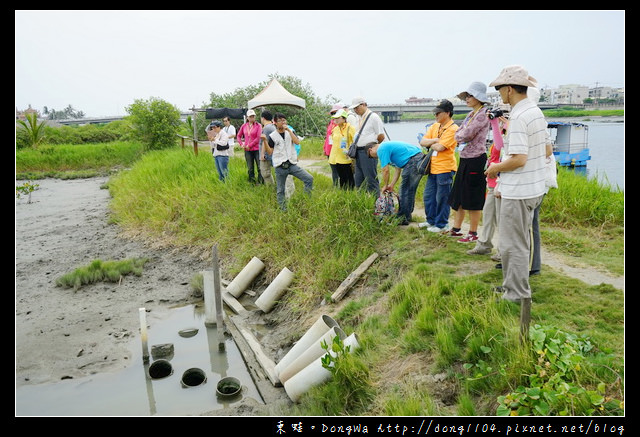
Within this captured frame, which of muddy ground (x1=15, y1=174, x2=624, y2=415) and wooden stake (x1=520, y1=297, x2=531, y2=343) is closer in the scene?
wooden stake (x1=520, y1=297, x2=531, y2=343)

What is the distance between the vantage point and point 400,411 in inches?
129

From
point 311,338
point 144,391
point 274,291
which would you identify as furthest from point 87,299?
point 311,338

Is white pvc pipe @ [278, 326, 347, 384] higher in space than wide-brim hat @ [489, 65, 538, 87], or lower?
lower

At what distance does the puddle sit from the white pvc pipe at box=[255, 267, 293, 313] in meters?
0.78

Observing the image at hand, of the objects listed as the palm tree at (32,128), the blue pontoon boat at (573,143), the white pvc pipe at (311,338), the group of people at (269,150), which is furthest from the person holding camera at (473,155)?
the palm tree at (32,128)

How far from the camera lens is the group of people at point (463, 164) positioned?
360 centimetres

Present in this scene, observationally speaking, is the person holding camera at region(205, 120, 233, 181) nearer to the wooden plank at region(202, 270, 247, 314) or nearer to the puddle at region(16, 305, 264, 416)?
the wooden plank at region(202, 270, 247, 314)

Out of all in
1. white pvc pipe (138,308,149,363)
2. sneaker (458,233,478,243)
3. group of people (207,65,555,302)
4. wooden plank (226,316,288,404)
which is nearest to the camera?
group of people (207,65,555,302)

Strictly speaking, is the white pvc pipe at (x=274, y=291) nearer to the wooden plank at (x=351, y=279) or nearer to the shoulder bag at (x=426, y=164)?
the wooden plank at (x=351, y=279)

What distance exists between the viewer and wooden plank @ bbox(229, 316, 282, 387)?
4864mm

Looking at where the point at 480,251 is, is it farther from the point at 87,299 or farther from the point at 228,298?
the point at 87,299

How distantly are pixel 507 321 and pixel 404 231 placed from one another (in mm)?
2965

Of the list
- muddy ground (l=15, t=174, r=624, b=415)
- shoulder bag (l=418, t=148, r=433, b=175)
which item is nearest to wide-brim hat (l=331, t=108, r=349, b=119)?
shoulder bag (l=418, t=148, r=433, b=175)
